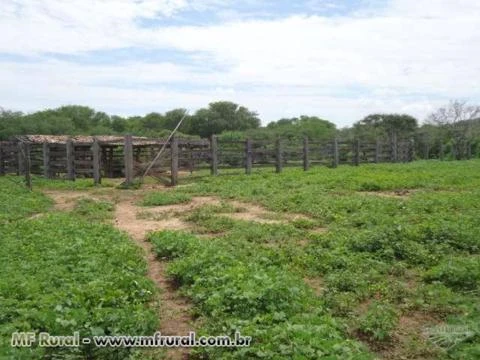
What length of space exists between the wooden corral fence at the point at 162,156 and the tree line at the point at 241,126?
286 inches

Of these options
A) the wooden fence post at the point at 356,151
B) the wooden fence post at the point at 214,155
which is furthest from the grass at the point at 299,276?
the wooden fence post at the point at 356,151

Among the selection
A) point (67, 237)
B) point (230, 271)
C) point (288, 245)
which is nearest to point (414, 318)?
point (230, 271)

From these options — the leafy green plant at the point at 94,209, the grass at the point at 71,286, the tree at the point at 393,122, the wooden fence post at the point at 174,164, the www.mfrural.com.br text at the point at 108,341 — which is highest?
the tree at the point at 393,122

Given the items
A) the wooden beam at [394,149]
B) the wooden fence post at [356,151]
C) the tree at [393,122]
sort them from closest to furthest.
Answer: the wooden fence post at [356,151] < the wooden beam at [394,149] < the tree at [393,122]

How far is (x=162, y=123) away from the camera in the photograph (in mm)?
59750

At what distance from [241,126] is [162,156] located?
40188mm

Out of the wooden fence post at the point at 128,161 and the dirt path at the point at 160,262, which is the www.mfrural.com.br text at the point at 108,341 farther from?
the wooden fence post at the point at 128,161

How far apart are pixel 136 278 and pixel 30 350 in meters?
2.10

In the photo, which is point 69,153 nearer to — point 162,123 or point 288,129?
point 288,129

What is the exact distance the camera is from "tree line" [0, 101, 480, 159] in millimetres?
40938

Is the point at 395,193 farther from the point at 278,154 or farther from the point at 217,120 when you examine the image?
the point at 217,120

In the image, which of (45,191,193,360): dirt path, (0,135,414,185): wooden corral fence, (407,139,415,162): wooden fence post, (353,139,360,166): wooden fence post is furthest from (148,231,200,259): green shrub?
(407,139,415,162): wooden fence post

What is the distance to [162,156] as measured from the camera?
19.9 m

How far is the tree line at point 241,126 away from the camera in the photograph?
40938 millimetres
